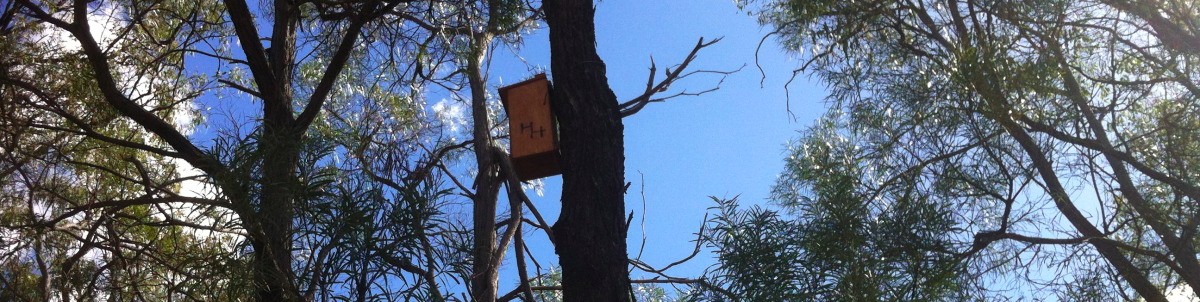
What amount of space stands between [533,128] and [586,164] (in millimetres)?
476

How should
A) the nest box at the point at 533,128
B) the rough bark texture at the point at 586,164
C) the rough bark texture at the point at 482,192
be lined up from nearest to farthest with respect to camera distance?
the rough bark texture at the point at 586,164 → the nest box at the point at 533,128 → the rough bark texture at the point at 482,192

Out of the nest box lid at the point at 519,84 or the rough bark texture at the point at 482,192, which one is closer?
the nest box lid at the point at 519,84

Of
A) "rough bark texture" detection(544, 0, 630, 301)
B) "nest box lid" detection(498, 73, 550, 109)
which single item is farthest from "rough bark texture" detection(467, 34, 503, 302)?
"rough bark texture" detection(544, 0, 630, 301)

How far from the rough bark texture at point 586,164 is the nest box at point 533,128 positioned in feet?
0.60

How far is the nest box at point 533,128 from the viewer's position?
129 inches

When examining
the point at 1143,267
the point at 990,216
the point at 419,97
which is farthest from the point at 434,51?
the point at 1143,267

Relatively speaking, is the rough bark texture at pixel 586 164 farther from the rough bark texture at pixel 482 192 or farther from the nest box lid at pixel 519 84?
the rough bark texture at pixel 482 192

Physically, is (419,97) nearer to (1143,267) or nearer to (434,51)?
(434,51)

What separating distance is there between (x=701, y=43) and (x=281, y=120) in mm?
1784

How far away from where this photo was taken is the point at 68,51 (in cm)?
537

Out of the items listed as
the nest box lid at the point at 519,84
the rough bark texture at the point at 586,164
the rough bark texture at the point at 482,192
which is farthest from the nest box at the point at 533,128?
the rough bark texture at the point at 482,192

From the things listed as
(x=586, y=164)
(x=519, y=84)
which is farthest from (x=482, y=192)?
(x=586, y=164)

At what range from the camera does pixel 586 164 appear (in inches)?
115

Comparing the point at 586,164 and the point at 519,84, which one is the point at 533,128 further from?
the point at 586,164
